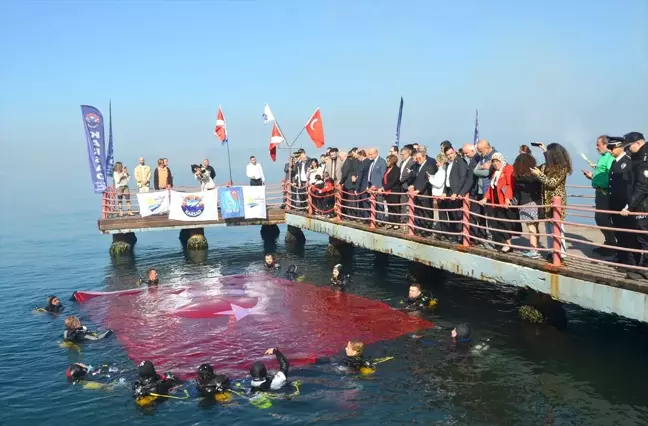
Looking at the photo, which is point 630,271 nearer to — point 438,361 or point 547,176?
point 547,176

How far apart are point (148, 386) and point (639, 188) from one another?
10.3 meters

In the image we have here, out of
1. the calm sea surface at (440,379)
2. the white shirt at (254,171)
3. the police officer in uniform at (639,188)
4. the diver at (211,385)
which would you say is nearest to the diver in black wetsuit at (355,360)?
the calm sea surface at (440,379)

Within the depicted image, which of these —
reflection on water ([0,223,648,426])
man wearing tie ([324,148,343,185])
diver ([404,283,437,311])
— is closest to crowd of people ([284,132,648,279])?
man wearing tie ([324,148,343,185])

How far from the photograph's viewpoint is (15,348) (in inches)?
579

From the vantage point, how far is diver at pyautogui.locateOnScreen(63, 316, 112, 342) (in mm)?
14523

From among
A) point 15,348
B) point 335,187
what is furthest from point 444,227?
point 15,348

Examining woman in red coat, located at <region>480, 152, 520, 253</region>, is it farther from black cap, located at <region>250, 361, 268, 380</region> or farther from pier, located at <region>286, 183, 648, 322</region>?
black cap, located at <region>250, 361, 268, 380</region>

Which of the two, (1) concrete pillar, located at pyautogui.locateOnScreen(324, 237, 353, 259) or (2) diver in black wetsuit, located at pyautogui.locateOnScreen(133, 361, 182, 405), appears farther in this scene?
(1) concrete pillar, located at pyautogui.locateOnScreen(324, 237, 353, 259)

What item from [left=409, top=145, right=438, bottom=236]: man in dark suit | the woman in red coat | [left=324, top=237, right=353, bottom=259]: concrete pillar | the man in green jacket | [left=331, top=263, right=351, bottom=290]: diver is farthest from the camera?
[left=324, top=237, right=353, bottom=259]: concrete pillar

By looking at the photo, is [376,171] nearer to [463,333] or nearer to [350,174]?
[350,174]

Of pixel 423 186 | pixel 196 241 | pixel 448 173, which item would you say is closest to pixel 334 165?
pixel 423 186

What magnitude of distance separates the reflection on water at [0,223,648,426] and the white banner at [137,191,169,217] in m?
7.19

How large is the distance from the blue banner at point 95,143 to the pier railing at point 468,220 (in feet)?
34.1

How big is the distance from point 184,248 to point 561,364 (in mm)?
23615
